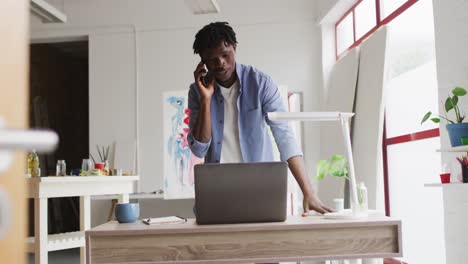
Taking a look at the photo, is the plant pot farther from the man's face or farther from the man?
the man's face

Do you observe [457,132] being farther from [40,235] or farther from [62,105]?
[62,105]

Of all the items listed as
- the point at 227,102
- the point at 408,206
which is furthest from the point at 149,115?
the point at 227,102

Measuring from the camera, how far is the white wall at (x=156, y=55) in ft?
19.9

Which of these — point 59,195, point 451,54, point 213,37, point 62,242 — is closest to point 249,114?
point 213,37

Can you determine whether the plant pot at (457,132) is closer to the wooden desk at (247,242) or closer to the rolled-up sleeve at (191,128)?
the wooden desk at (247,242)

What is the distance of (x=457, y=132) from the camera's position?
257cm

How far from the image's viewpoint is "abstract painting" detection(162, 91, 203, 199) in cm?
576

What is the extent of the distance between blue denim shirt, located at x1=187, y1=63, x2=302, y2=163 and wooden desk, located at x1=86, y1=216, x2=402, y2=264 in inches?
25.5

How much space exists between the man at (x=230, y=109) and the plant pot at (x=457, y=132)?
0.89 metres

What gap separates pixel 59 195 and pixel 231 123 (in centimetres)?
162

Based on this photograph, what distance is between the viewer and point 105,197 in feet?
20.2

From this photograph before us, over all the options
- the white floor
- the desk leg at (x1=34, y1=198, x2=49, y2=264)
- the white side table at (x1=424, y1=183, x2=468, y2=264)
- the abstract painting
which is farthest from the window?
the white floor

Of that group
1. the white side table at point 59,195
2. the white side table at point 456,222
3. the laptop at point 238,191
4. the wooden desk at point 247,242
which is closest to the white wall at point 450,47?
the white side table at point 456,222

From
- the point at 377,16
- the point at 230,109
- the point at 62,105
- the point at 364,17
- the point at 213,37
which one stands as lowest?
the point at 230,109
